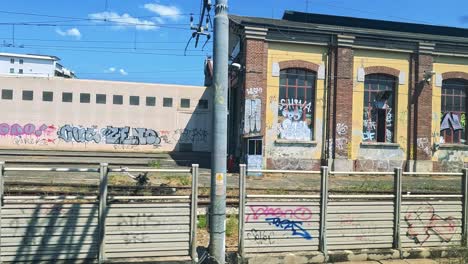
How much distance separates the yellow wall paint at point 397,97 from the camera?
24.6 meters

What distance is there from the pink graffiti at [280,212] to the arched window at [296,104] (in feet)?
55.4

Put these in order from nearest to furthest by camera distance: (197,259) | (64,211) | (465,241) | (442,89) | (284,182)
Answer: (64,211)
(197,259)
(465,241)
(284,182)
(442,89)

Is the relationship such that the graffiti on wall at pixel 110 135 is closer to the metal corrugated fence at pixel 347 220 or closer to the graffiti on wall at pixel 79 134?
the graffiti on wall at pixel 79 134

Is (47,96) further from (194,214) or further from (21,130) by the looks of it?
(194,214)

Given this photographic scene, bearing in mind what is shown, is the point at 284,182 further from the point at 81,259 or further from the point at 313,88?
the point at 81,259

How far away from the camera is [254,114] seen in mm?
23328

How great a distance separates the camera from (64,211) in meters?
6.11

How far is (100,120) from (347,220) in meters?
29.3

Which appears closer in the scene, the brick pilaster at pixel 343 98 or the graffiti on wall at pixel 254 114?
the graffiti on wall at pixel 254 114

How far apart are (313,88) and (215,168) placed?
18557 mm

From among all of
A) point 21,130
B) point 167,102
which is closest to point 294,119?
point 167,102

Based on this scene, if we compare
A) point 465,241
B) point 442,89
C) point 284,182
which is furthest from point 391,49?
point 465,241

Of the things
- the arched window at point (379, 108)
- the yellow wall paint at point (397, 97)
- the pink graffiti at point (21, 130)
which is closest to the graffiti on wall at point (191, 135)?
the pink graffiti at point (21, 130)

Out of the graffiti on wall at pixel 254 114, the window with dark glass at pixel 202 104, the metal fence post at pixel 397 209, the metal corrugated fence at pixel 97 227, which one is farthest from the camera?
the window with dark glass at pixel 202 104
